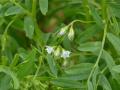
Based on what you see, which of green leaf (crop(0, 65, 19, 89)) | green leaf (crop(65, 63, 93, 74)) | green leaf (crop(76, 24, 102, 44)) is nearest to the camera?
green leaf (crop(0, 65, 19, 89))

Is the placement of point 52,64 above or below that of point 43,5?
below

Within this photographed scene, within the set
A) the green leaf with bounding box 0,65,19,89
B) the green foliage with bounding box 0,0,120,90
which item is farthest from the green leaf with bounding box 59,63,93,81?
the green leaf with bounding box 0,65,19,89

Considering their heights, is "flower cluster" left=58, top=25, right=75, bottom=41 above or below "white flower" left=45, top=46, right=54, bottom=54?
above

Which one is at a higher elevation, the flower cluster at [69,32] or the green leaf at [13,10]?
the green leaf at [13,10]

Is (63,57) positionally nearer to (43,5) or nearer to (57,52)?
(57,52)

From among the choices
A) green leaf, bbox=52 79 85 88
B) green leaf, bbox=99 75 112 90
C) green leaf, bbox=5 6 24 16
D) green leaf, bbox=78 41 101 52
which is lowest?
green leaf, bbox=99 75 112 90

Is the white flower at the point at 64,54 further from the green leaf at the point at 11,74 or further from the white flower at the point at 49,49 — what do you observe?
the green leaf at the point at 11,74

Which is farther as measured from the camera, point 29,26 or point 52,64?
point 29,26

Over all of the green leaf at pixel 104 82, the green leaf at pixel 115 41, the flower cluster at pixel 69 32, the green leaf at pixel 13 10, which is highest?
the green leaf at pixel 13 10

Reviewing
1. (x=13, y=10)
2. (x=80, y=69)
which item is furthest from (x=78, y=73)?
(x=13, y=10)

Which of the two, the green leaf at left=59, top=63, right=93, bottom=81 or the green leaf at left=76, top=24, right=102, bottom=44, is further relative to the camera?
the green leaf at left=76, top=24, right=102, bottom=44

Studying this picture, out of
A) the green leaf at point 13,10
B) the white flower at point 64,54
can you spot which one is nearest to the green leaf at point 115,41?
the white flower at point 64,54

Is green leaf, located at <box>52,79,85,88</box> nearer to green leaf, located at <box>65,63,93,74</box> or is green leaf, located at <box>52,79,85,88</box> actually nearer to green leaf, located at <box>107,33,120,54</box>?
green leaf, located at <box>65,63,93,74</box>
